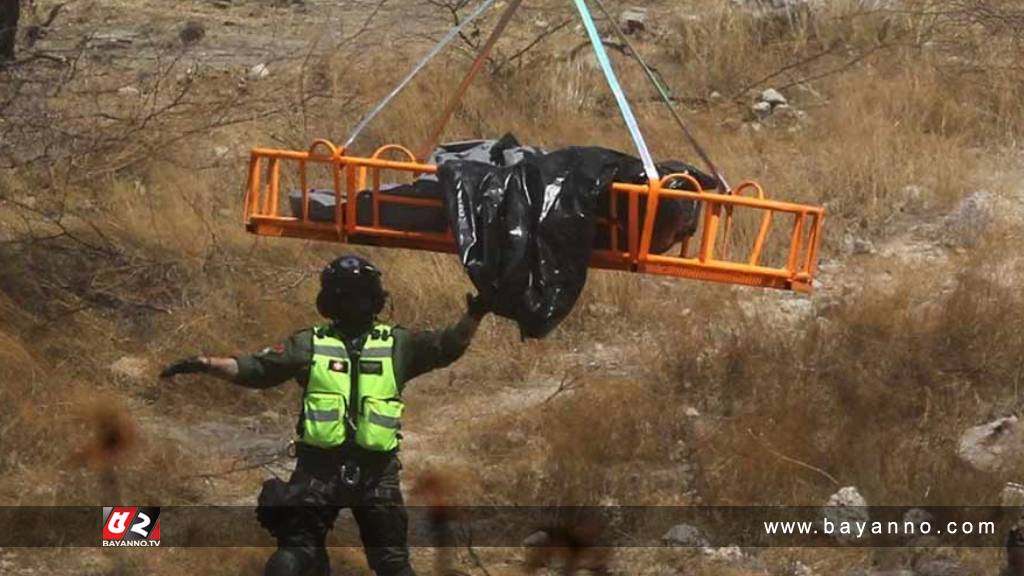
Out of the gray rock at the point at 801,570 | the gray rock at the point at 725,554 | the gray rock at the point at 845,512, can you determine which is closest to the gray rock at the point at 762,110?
the gray rock at the point at 845,512

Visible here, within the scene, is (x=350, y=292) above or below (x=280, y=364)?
above

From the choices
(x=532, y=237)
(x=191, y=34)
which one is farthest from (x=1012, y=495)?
(x=191, y=34)

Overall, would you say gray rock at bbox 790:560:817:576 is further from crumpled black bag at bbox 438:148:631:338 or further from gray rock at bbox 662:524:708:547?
crumpled black bag at bbox 438:148:631:338

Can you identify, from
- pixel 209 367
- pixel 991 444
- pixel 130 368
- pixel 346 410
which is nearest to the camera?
pixel 346 410

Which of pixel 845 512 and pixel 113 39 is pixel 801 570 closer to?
pixel 845 512

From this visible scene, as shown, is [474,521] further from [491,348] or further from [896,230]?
[896,230]

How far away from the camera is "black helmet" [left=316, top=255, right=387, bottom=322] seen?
18.8 ft

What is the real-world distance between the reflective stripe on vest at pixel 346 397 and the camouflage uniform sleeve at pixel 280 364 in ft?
0.28

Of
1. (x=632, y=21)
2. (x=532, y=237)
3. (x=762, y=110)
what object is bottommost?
(x=762, y=110)

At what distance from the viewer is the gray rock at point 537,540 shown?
727 cm

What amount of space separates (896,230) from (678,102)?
2646 millimetres

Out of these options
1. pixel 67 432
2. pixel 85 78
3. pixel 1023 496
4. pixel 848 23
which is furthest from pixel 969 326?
pixel 85 78

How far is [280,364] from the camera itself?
580 cm

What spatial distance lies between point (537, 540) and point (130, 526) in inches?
62.2
